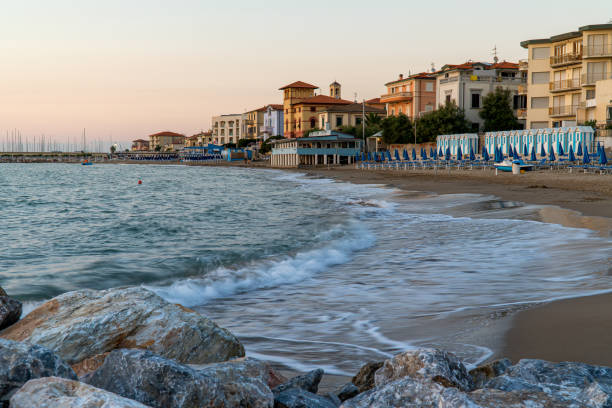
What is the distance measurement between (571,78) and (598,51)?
3.40 m

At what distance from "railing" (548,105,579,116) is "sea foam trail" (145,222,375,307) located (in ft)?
145

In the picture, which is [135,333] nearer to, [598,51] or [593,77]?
[593,77]

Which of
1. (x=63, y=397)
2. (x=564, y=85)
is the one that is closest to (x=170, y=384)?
(x=63, y=397)

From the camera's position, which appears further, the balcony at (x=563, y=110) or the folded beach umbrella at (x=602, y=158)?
the balcony at (x=563, y=110)

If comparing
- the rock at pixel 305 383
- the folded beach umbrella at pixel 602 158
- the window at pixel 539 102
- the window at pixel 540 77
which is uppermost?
the window at pixel 540 77

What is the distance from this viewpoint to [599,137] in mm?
40500

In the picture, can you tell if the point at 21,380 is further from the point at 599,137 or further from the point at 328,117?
the point at 328,117

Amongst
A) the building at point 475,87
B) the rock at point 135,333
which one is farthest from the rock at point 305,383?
the building at point 475,87

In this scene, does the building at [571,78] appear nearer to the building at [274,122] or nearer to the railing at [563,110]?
the railing at [563,110]

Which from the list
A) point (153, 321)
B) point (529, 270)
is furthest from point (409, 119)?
point (153, 321)

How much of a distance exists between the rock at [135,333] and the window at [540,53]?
185 feet

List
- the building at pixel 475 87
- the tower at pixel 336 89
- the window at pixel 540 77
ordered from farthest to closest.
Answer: the tower at pixel 336 89 → the building at pixel 475 87 → the window at pixel 540 77

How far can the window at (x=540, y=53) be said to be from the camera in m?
52.9

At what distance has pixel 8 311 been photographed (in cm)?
496
